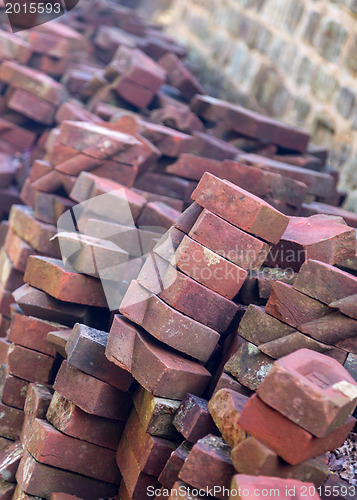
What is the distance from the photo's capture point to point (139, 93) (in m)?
6.78

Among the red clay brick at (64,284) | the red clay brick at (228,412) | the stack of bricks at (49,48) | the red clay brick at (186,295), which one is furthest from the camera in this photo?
the stack of bricks at (49,48)

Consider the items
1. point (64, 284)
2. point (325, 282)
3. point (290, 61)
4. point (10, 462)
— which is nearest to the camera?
point (325, 282)

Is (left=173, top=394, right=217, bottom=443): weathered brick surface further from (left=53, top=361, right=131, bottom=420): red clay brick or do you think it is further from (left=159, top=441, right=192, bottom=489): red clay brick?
(left=53, top=361, right=131, bottom=420): red clay brick

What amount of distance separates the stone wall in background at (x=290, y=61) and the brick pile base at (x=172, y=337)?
5.70ft

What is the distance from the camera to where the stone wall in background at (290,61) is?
20.6 ft

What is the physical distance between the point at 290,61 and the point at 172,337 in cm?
529

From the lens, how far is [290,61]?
755cm

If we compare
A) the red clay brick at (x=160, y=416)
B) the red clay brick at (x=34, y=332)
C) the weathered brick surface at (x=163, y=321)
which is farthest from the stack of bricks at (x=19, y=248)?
the red clay brick at (x=160, y=416)

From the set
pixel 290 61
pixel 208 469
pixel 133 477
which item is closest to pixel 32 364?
pixel 133 477

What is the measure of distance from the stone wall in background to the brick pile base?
5.70ft

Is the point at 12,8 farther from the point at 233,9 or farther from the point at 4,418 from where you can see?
the point at 233,9

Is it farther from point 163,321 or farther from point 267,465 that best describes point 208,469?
point 163,321

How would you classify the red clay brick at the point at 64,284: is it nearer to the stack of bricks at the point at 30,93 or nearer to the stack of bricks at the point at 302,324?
the stack of bricks at the point at 302,324

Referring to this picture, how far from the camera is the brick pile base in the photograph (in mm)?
2607
